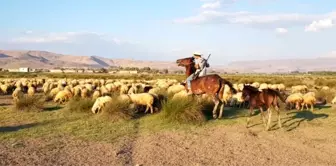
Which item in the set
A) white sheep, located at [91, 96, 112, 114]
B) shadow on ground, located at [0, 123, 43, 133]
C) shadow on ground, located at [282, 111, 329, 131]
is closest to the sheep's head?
white sheep, located at [91, 96, 112, 114]

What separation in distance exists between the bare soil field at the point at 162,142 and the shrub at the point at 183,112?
1.25ft

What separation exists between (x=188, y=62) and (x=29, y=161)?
8.14 metres

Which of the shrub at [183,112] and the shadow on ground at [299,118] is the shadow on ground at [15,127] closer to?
the shrub at [183,112]

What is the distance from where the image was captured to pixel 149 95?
16.4 meters

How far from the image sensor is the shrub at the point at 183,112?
13.5m

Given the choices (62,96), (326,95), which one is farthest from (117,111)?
(326,95)

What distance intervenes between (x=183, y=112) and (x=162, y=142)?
116 inches

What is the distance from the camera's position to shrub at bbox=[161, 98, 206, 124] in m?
13.5

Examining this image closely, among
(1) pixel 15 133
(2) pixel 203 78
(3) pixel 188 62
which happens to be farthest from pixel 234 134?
(1) pixel 15 133

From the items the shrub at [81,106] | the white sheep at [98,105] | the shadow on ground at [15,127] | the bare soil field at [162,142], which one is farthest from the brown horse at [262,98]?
the shadow on ground at [15,127]

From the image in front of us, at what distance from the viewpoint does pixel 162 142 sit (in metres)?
10.8

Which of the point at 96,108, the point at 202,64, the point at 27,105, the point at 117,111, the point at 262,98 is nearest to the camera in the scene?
the point at 262,98

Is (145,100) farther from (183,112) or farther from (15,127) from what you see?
(15,127)

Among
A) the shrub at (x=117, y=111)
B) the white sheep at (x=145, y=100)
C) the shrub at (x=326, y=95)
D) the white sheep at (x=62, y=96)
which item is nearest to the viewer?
the shrub at (x=117, y=111)
